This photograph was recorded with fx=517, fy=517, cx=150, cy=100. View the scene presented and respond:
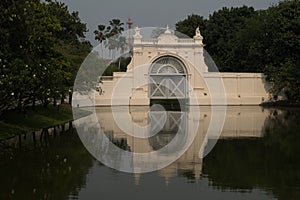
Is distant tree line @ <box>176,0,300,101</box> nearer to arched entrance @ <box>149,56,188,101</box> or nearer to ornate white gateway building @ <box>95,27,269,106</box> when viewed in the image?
ornate white gateway building @ <box>95,27,269,106</box>

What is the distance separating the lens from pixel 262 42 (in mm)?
64562

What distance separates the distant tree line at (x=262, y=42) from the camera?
192 ft

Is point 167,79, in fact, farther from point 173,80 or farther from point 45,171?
point 45,171

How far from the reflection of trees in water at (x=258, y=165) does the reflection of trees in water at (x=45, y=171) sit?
4.00 meters

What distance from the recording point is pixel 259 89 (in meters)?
63.5

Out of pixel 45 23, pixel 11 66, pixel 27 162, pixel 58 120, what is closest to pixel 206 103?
Answer: pixel 58 120

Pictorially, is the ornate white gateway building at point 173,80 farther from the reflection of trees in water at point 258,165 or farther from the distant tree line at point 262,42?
the reflection of trees in water at point 258,165

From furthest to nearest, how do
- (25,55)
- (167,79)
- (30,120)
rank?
(167,79)
(30,120)
(25,55)

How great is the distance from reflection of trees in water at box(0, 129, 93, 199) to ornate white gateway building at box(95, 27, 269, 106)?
37.4 meters

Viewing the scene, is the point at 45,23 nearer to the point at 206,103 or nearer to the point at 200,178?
the point at 200,178

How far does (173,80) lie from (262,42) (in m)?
12.5

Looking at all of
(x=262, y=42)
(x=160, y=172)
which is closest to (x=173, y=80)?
(x=262, y=42)

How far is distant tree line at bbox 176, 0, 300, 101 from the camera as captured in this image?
5853 centimetres

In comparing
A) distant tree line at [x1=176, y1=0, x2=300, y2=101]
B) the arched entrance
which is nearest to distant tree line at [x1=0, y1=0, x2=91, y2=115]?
the arched entrance
